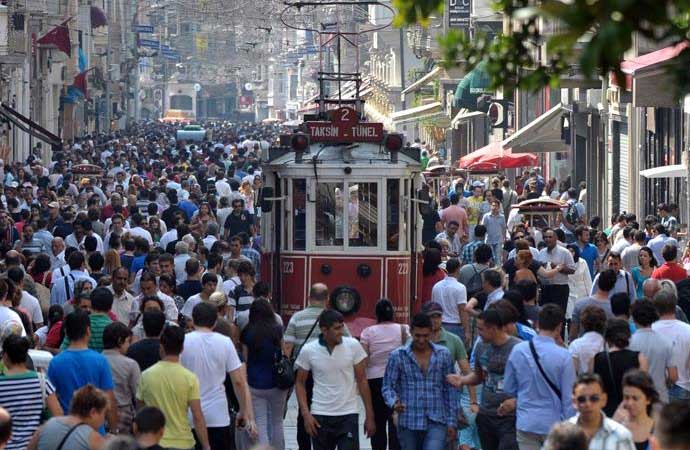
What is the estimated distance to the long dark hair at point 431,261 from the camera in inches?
680

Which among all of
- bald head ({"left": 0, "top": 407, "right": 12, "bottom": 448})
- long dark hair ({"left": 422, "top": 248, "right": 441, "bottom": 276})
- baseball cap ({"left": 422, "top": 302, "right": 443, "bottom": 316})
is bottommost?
bald head ({"left": 0, "top": 407, "right": 12, "bottom": 448})

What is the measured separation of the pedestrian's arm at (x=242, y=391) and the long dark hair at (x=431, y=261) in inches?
242

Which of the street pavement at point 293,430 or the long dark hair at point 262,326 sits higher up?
the long dark hair at point 262,326

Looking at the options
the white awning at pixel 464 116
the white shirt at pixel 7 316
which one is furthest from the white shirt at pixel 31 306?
the white awning at pixel 464 116

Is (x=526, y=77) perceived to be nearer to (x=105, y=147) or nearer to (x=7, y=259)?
(x=7, y=259)

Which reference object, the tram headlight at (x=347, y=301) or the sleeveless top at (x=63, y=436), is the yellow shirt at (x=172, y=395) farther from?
the tram headlight at (x=347, y=301)

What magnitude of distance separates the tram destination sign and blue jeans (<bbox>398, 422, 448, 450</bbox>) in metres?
6.72

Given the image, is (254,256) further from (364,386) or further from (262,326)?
(364,386)

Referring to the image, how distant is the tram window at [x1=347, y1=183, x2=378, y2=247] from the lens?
17500mm

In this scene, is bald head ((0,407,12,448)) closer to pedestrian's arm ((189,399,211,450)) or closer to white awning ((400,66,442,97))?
pedestrian's arm ((189,399,211,450))

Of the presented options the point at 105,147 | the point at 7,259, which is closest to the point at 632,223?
the point at 7,259

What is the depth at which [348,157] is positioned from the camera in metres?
17.7

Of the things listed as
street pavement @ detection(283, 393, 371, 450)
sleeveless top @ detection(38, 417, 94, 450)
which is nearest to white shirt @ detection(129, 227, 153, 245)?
street pavement @ detection(283, 393, 371, 450)

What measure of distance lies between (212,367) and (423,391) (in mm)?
1297
